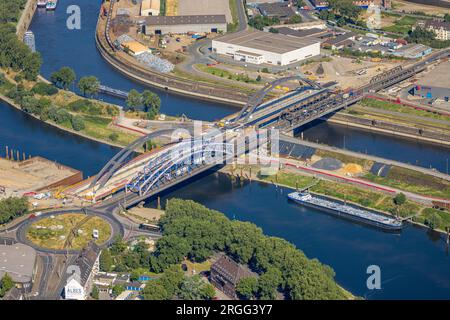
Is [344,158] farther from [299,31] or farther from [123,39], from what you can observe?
[123,39]

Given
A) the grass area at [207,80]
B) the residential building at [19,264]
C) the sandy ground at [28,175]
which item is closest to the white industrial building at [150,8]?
the grass area at [207,80]

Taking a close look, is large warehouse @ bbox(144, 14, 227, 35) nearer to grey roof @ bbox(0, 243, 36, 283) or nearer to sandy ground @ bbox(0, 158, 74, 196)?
sandy ground @ bbox(0, 158, 74, 196)

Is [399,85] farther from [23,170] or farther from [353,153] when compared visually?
[23,170]

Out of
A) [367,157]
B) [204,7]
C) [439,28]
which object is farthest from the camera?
[204,7]

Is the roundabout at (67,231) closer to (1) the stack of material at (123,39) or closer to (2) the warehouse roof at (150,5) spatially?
(1) the stack of material at (123,39)

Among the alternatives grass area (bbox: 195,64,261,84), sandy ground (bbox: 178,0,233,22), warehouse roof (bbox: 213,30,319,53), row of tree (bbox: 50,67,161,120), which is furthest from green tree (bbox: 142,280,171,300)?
sandy ground (bbox: 178,0,233,22)

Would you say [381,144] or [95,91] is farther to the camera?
[95,91]

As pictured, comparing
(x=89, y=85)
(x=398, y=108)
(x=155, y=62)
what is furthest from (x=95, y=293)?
A: (x=155, y=62)
